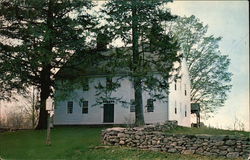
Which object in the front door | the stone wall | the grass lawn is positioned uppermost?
the front door

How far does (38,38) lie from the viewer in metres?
26.2

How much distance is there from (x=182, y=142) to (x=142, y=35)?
33.4 feet

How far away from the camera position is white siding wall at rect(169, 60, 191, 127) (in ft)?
107

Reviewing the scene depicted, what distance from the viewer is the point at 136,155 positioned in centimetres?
1634

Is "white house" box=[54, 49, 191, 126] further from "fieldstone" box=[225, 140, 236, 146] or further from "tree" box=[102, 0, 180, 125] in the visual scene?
"fieldstone" box=[225, 140, 236, 146]

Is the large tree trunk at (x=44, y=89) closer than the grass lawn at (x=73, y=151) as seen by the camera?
No

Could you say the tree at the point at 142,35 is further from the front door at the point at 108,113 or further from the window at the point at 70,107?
the window at the point at 70,107

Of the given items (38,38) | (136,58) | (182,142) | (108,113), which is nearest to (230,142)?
(182,142)

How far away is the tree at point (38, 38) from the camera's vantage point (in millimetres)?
25422

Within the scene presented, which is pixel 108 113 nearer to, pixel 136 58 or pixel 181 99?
pixel 181 99

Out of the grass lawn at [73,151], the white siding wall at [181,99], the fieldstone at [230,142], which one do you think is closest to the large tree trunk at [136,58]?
the grass lawn at [73,151]

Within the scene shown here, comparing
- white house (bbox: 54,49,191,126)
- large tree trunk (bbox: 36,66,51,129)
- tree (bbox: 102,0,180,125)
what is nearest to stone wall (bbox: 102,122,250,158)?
tree (bbox: 102,0,180,125)

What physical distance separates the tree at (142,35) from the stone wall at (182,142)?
600 cm

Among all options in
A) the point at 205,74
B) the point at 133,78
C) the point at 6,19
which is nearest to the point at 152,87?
the point at 133,78
